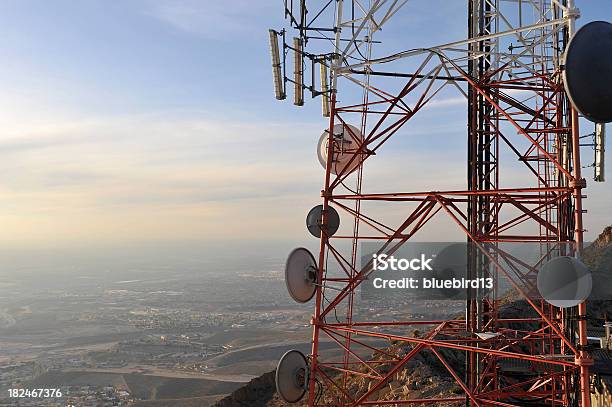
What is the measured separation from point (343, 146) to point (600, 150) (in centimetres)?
693

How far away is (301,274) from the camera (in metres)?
12.1

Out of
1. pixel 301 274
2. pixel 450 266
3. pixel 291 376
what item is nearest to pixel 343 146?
pixel 301 274

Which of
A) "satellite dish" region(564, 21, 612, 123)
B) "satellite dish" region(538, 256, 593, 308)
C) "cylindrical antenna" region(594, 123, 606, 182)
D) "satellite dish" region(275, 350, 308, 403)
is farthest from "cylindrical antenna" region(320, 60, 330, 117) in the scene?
"cylindrical antenna" region(594, 123, 606, 182)

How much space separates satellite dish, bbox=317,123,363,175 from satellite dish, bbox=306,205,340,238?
89cm

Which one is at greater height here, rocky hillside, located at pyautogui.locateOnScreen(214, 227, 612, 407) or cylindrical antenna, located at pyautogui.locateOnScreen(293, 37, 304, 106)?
cylindrical antenna, located at pyautogui.locateOnScreen(293, 37, 304, 106)

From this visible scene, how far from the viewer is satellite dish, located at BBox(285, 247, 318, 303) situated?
1193cm

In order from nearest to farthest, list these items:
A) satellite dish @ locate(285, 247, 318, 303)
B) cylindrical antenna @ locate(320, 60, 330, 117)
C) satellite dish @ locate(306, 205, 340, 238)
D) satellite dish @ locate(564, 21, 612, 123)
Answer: satellite dish @ locate(564, 21, 612, 123), satellite dish @ locate(285, 247, 318, 303), satellite dish @ locate(306, 205, 340, 238), cylindrical antenna @ locate(320, 60, 330, 117)

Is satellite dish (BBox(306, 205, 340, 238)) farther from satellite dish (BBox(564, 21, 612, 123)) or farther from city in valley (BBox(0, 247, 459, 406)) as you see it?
city in valley (BBox(0, 247, 459, 406))

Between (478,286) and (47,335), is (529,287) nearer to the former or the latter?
(478,286)

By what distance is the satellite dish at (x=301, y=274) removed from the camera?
11926 mm

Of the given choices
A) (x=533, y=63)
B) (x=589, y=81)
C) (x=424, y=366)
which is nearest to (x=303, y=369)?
(x=589, y=81)

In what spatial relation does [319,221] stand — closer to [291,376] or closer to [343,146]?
[343,146]

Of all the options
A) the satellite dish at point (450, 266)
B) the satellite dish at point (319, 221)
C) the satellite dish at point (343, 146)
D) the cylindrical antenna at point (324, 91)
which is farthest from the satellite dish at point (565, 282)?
the cylindrical antenna at point (324, 91)

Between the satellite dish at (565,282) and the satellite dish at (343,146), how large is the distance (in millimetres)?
4729
